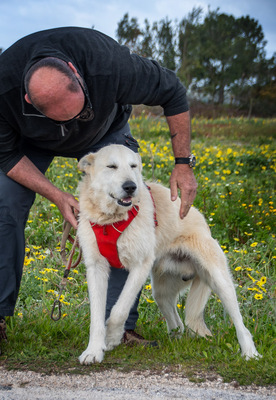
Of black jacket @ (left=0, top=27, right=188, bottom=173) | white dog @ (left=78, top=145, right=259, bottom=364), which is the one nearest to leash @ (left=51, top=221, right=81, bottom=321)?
white dog @ (left=78, top=145, right=259, bottom=364)

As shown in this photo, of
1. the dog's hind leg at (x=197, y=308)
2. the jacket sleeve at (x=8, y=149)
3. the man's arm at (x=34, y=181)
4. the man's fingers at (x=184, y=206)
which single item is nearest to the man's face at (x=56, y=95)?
the jacket sleeve at (x=8, y=149)

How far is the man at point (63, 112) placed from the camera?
2723 millimetres

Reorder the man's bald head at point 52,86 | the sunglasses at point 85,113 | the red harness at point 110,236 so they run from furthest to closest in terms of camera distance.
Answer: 1. the red harness at point 110,236
2. the sunglasses at point 85,113
3. the man's bald head at point 52,86

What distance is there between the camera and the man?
2.72 meters

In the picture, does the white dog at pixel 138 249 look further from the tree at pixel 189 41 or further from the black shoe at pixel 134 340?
the tree at pixel 189 41

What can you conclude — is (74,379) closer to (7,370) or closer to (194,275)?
(7,370)

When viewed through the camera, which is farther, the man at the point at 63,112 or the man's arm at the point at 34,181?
the man's arm at the point at 34,181

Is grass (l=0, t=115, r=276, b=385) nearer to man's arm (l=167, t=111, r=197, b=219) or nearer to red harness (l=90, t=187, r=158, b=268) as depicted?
red harness (l=90, t=187, r=158, b=268)

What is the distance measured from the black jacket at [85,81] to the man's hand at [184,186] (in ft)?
1.57

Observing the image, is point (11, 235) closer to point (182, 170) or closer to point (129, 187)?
point (129, 187)

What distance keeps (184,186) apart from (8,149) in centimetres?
124

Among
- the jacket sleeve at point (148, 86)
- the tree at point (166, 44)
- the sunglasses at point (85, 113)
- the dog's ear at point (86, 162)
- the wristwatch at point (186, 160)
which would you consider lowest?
the dog's ear at point (86, 162)

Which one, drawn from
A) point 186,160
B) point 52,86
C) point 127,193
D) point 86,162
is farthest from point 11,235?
point 186,160

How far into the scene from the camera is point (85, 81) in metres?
3.00
